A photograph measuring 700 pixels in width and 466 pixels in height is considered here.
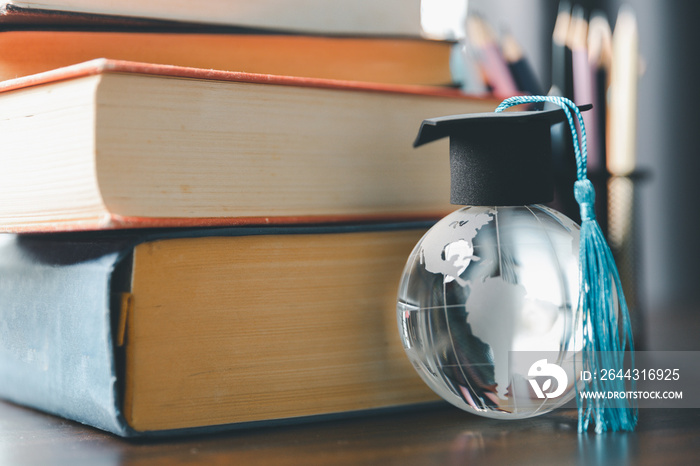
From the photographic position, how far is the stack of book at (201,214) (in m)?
0.42

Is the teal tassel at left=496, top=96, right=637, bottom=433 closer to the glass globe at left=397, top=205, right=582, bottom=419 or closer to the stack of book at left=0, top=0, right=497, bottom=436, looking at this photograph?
the glass globe at left=397, top=205, right=582, bottom=419

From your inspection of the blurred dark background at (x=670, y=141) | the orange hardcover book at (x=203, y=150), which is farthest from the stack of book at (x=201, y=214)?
the blurred dark background at (x=670, y=141)

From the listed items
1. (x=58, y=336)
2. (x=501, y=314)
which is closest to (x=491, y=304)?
(x=501, y=314)

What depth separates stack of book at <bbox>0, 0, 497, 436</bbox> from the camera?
42 cm

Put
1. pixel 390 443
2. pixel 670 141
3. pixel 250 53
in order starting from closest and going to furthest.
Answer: pixel 390 443, pixel 250 53, pixel 670 141

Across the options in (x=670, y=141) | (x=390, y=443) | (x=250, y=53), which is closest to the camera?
(x=390, y=443)

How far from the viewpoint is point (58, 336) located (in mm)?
473

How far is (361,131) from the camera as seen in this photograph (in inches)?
19.9

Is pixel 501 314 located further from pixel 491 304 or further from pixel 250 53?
pixel 250 53

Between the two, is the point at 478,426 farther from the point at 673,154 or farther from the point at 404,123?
the point at 673,154

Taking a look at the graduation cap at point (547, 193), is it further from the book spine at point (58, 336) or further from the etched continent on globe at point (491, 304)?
the book spine at point (58, 336)

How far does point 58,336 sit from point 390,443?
22 cm

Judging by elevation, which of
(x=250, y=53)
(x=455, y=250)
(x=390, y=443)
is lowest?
(x=390, y=443)

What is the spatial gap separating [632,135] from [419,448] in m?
0.35
